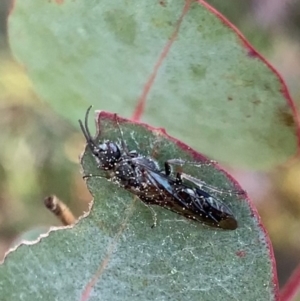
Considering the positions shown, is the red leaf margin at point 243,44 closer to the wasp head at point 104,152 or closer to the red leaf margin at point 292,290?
the wasp head at point 104,152

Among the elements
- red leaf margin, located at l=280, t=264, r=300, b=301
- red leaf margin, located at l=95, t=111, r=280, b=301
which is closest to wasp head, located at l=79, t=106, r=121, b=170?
red leaf margin, located at l=95, t=111, r=280, b=301

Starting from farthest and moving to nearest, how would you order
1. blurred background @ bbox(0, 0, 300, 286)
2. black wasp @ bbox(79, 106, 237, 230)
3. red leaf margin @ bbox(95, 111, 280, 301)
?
1. blurred background @ bbox(0, 0, 300, 286)
2. black wasp @ bbox(79, 106, 237, 230)
3. red leaf margin @ bbox(95, 111, 280, 301)

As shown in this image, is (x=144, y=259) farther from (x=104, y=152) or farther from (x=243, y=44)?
(x=243, y=44)

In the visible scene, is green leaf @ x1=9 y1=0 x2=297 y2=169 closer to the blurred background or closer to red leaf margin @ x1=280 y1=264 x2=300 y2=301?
red leaf margin @ x1=280 y1=264 x2=300 y2=301

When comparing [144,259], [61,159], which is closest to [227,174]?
[144,259]

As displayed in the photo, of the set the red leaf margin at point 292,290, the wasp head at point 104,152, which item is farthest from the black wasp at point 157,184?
the red leaf margin at point 292,290

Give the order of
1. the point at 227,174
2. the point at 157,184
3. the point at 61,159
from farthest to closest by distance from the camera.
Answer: the point at 61,159 < the point at 157,184 < the point at 227,174
